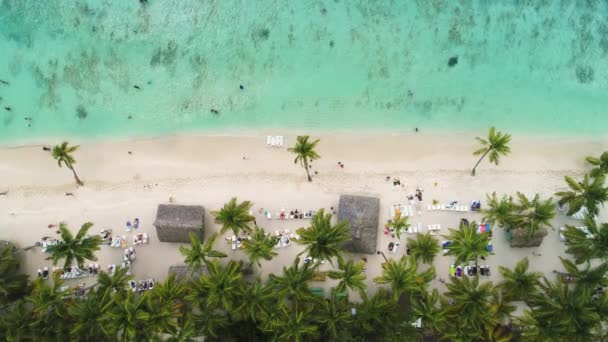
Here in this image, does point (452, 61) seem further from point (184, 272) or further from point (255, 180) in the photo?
point (184, 272)

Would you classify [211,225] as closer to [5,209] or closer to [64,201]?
[64,201]

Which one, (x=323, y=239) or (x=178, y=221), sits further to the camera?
(x=178, y=221)

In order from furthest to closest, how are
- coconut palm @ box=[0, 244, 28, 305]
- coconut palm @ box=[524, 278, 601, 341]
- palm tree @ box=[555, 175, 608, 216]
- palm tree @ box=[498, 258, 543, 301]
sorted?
coconut palm @ box=[0, 244, 28, 305] < palm tree @ box=[555, 175, 608, 216] < palm tree @ box=[498, 258, 543, 301] < coconut palm @ box=[524, 278, 601, 341]

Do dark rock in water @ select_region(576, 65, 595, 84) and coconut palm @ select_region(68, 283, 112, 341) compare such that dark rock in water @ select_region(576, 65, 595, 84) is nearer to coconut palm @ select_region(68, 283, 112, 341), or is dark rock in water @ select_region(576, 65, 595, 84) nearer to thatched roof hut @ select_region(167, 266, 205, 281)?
thatched roof hut @ select_region(167, 266, 205, 281)

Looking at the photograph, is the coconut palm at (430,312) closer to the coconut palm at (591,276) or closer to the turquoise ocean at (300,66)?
the coconut palm at (591,276)

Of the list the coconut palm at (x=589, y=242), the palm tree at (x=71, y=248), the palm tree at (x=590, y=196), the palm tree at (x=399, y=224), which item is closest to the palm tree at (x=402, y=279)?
the palm tree at (x=399, y=224)

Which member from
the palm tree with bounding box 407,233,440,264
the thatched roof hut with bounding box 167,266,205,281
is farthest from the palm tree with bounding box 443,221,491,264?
the thatched roof hut with bounding box 167,266,205,281

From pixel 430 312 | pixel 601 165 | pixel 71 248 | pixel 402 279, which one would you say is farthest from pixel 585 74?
pixel 71 248
